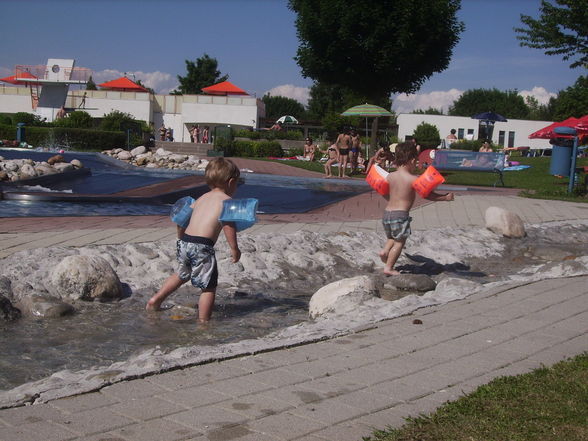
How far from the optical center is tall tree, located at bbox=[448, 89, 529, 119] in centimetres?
10319

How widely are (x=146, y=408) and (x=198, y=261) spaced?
234cm

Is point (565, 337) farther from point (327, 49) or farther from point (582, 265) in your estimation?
point (327, 49)

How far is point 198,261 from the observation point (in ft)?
17.0

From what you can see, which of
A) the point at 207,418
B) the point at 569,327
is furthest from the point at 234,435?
the point at 569,327

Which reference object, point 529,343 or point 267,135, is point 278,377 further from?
point 267,135

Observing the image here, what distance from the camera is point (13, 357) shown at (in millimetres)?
4305

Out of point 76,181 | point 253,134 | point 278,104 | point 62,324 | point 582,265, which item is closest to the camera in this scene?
point 62,324

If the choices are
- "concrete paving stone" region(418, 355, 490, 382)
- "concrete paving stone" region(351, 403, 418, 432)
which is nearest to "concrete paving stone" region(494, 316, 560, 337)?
"concrete paving stone" region(418, 355, 490, 382)

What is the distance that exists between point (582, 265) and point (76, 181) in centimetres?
1145

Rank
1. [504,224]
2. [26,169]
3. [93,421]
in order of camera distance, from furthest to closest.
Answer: [26,169]
[504,224]
[93,421]

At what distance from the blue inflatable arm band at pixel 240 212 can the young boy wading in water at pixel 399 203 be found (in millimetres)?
2200

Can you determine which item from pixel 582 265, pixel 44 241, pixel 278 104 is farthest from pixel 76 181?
pixel 278 104

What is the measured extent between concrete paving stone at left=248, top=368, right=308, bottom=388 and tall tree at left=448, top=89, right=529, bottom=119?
10415 cm

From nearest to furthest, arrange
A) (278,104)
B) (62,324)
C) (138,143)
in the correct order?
(62,324), (138,143), (278,104)
